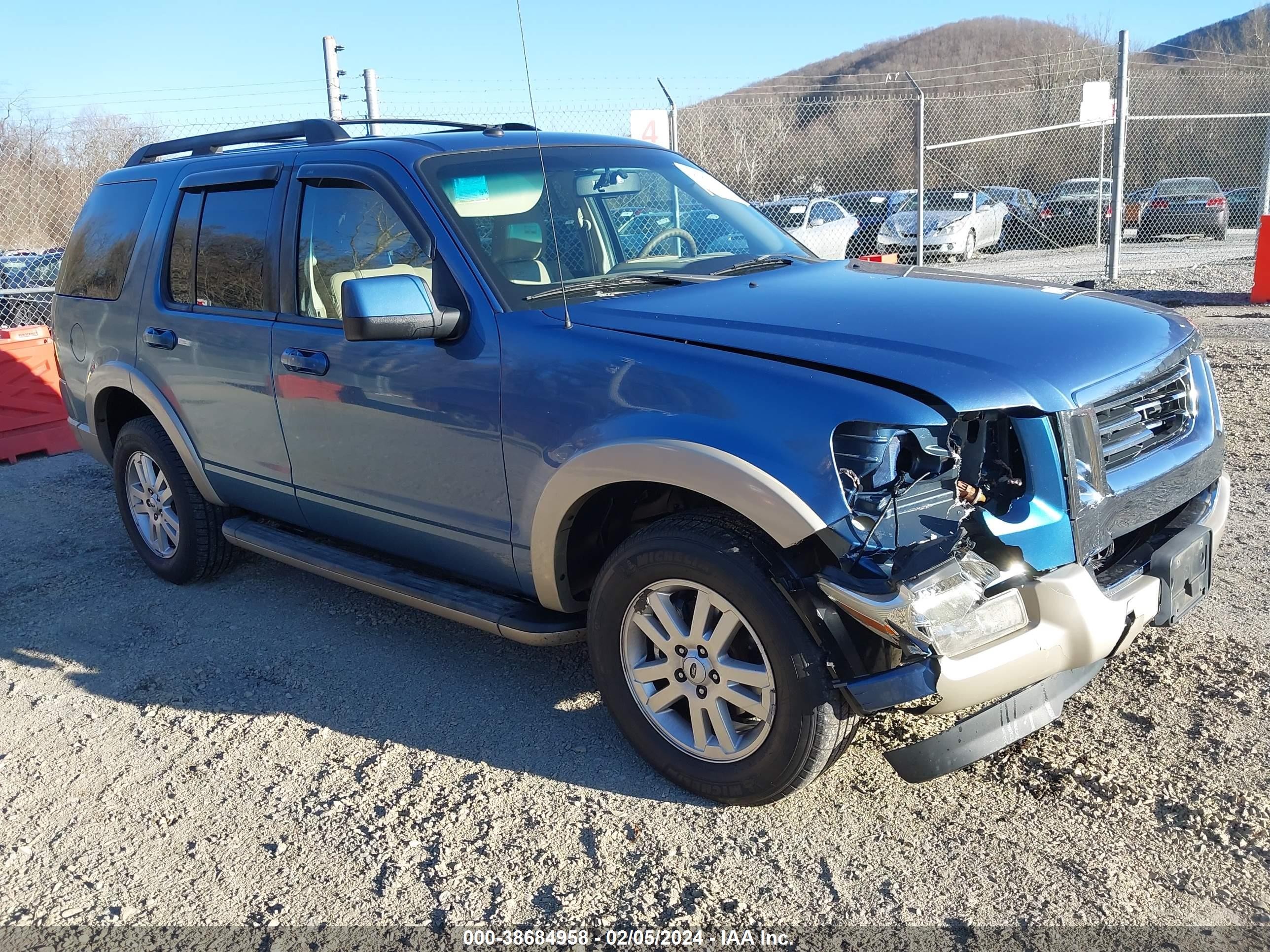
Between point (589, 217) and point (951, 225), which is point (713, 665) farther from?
point (951, 225)

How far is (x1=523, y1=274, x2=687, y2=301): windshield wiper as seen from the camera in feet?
11.9

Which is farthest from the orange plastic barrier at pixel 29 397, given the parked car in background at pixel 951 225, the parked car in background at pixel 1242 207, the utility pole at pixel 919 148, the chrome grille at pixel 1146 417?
the parked car in background at pixel 1242 207

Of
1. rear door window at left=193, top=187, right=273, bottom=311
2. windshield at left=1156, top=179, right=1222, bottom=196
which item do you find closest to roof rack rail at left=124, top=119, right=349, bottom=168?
rear door window at left=193, top=187, right=273, bottom=311

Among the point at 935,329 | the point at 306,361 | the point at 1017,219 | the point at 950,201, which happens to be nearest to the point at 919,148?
the point at 950,201

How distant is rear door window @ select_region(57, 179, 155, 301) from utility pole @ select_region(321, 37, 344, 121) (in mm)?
5207

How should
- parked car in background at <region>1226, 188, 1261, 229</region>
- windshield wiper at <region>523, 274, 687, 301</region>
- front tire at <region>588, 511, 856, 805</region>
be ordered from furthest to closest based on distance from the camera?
parked car in background at <region>1226, 188, 1261, 229</region> → windshield wiper at <region>523, 274, 687, 301</region> → front tire at <region>588, 511, 856, 805</region>

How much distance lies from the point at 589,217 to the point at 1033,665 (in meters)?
2.33

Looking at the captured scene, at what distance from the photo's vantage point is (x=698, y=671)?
10.2ft

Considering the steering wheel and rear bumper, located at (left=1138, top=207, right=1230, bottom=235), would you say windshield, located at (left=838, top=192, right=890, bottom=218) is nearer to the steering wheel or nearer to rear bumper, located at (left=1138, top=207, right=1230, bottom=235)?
rear bumper, located at (left=1138, top=207, right=1230, bottom=235)

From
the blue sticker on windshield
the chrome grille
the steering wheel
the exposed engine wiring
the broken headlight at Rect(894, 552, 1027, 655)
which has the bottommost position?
the broken headlight at Rect(894, 552, 1027, 655)

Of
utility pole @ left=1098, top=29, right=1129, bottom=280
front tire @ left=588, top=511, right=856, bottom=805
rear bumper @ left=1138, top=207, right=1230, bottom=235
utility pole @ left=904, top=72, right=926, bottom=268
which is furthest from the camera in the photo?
rear bumper @ left=1138, top=207, right=1230, bottom=235

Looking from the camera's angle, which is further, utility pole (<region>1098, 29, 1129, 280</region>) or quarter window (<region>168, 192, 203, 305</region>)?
utility pole (<region>1098, 29, 1129, 280</region>)

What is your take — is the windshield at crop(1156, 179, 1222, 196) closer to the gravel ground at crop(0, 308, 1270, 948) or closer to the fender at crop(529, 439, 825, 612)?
the gravel ground at crop(0, 308, 1270, 948)

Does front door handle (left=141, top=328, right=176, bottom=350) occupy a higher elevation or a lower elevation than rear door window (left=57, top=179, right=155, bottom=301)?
lower
